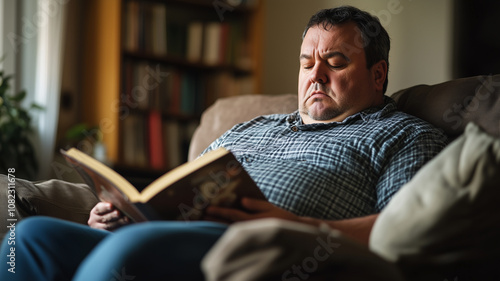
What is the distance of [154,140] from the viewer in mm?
3107

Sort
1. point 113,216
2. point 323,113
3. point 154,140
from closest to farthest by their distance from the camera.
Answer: point 113,216 < point 323,113 < point 154,140

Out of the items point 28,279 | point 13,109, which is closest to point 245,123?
point 28,279

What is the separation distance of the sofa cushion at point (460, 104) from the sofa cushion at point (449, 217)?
54 cm

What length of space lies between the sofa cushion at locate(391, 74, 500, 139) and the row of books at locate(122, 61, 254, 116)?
1784mm

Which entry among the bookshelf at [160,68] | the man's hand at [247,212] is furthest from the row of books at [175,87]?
the man's hand at [247,212]

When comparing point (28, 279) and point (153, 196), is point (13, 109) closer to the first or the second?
point (28, 279)

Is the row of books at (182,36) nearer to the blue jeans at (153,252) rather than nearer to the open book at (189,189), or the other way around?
the open book at (189,189)

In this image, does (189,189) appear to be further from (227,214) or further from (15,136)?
(15,136)

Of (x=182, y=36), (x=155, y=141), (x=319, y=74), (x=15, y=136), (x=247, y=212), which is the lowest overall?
(x=155, y=141)

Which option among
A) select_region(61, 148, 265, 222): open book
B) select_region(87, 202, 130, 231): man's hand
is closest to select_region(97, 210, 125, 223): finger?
select_region(87, 202, 130, 231): man's hand

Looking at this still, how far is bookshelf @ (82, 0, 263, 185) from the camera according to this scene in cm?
296

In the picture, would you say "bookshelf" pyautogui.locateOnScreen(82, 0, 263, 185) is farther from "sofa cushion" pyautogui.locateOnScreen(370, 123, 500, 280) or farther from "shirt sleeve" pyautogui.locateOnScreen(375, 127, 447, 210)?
"sofa cushion" pyautogui.locateOnScreen(370, 123, 500, 280)

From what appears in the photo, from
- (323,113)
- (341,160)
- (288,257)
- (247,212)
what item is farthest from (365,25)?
(288,257)

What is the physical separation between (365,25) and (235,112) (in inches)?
20.7
